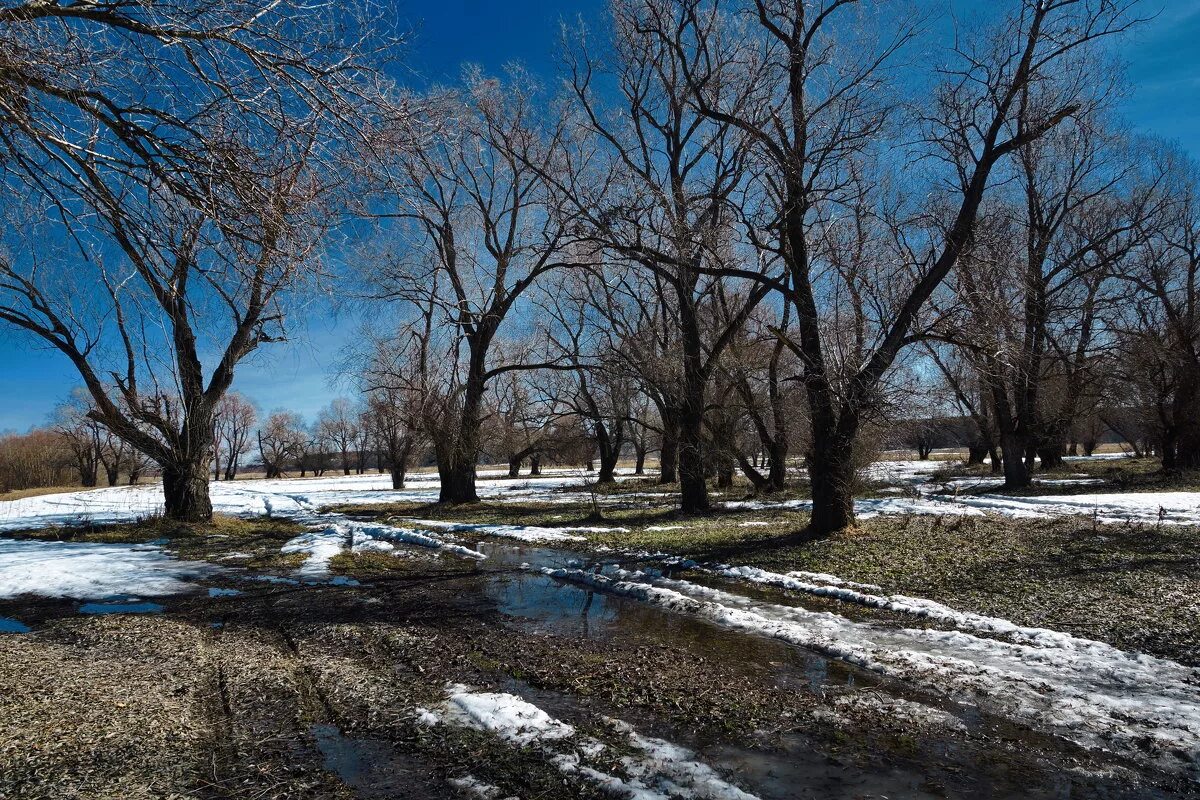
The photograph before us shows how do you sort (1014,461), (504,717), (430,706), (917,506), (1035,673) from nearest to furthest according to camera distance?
(504,717) < (430,706) < (1035,673) < (917,506) < (1014,461)

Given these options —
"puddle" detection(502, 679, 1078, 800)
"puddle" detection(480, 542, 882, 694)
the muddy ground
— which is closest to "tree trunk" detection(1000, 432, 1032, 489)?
"puddle" detection(480, 542, 882, 694)

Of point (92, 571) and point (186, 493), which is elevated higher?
point (186, 493)

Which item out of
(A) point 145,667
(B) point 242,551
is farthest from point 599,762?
(B) point 242,551

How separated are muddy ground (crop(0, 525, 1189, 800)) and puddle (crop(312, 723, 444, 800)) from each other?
0.04 feet

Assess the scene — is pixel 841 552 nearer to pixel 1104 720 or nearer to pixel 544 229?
pixel 1104 720

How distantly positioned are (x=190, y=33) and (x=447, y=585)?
699 cm

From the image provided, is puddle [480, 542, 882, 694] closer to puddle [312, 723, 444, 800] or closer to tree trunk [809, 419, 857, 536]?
puddle [312, 723, 444, 800]

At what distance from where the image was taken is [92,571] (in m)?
9.65

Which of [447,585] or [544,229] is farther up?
[544,229]

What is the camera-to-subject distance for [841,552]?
956 centimetres

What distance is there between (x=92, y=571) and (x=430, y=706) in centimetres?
834

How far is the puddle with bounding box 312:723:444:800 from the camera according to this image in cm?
321

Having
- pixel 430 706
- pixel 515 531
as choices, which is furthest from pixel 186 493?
pixel 430 706

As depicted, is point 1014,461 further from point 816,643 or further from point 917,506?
point 816,643
